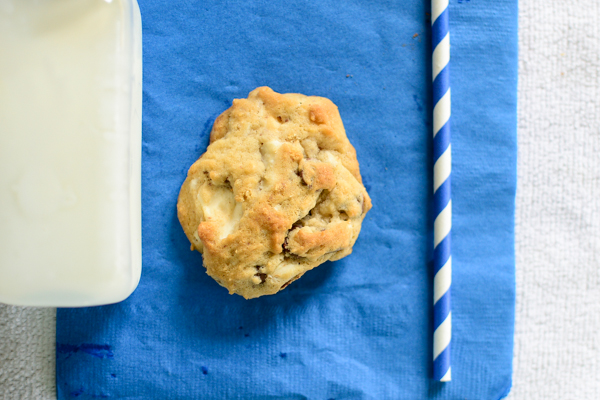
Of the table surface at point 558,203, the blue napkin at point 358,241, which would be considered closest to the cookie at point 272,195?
the blue napkin at point 358,241

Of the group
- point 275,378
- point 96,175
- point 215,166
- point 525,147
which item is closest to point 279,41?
point 215,166

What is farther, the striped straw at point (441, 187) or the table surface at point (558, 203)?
the table surface at point (558, 203)

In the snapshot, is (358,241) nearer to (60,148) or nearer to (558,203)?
(558,203)

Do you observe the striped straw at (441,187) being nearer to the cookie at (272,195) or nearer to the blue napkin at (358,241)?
the blue napkin at (358,241)

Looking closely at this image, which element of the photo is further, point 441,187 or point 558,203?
point 558,203

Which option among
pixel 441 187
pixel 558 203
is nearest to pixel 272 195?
pixel 441 187

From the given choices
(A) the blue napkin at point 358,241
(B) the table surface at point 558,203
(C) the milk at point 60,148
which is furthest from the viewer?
(B) the table surface at point 558,203

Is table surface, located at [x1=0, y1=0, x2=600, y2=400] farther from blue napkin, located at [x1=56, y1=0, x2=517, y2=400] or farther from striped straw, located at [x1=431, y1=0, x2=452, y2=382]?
striped straw, located at [x1=431, y1=0, x2=452, y2=382]

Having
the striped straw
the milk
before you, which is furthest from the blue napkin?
the milk
